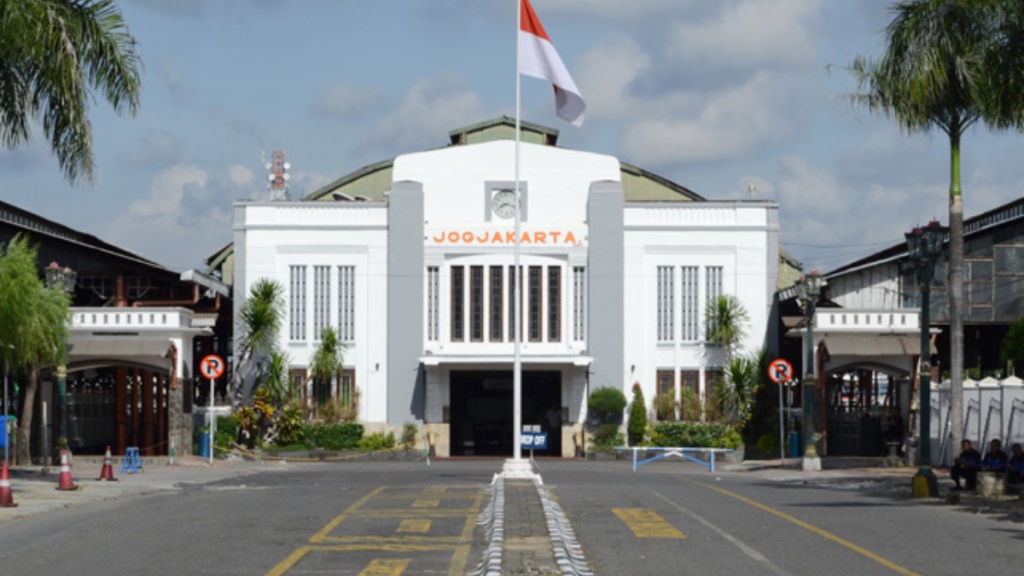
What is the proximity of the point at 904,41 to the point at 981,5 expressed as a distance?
2751mm

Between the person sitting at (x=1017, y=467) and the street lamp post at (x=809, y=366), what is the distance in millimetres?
12380

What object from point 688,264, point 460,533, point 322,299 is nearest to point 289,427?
point 322,299

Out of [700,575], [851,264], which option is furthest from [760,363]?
[700,575]

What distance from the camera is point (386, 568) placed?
14.5m

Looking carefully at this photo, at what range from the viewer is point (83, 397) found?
4481 centimetres

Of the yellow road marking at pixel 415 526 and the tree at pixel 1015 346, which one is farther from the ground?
the tree at pixel 1015 346

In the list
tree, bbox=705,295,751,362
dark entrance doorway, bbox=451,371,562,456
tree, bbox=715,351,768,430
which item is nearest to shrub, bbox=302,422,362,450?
dark entrance doorway, bbox=451,371,562,456

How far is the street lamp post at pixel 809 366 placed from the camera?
38219mm

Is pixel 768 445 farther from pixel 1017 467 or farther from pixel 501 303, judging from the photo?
pixel 1017 467

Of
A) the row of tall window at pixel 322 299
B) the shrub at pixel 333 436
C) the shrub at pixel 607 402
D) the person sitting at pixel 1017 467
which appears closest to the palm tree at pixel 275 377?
the row of tall window at pixel 322 299

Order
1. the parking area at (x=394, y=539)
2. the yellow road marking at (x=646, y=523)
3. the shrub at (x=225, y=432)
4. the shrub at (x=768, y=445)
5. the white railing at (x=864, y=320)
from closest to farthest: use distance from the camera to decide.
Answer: the parking area at (x=394, y=539) → the yellow road marking at (x=646, y=523) → the white railing at (x=864, y=320) → the shrub at (x=225, y=432) → the shrub at (x=768, y=445)

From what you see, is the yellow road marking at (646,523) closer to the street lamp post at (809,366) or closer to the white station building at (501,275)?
the street lamp post at (809,366)

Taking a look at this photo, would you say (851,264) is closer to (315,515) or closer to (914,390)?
(914,390)

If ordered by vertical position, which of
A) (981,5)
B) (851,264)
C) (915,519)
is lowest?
(915,519)
